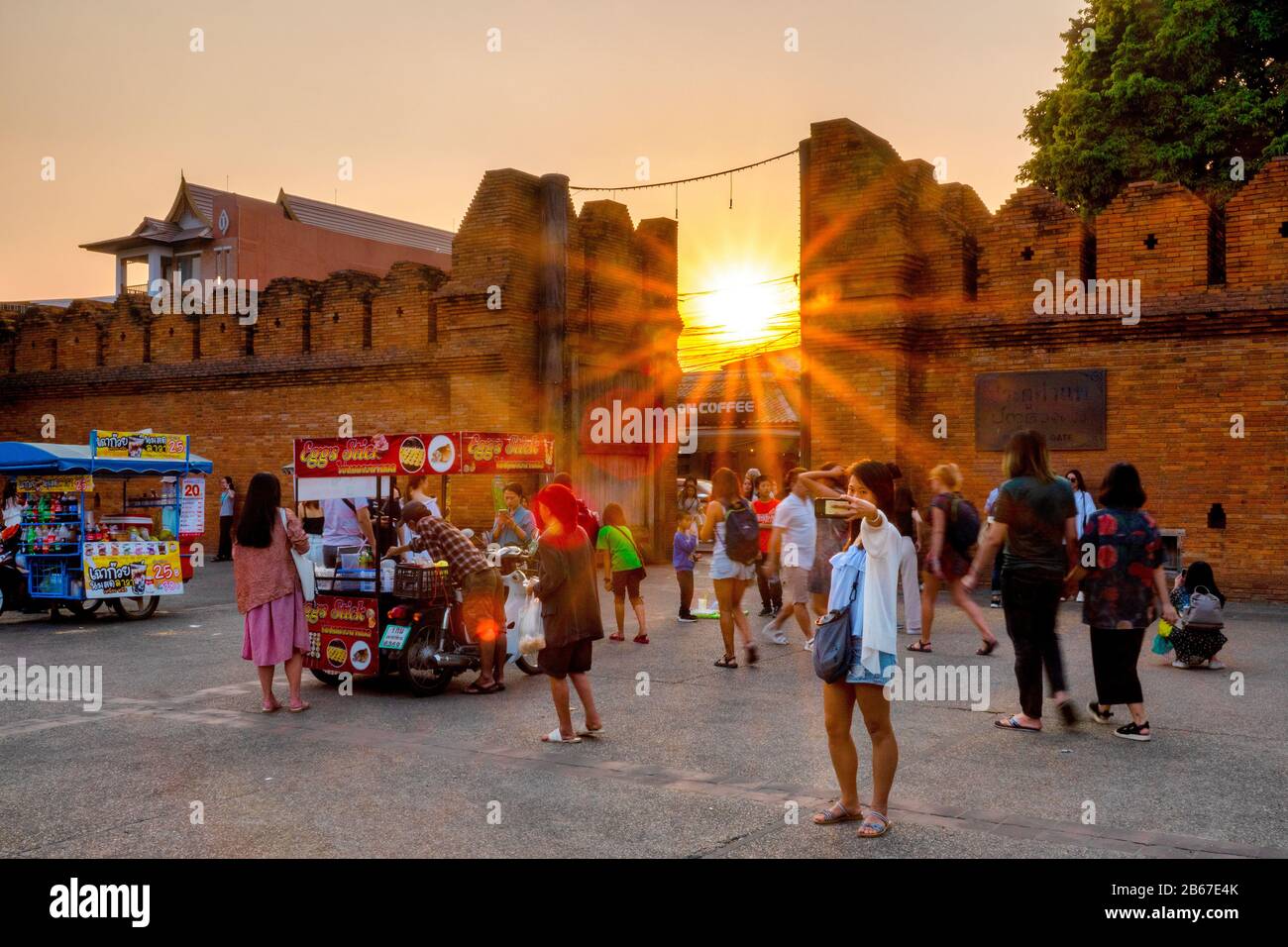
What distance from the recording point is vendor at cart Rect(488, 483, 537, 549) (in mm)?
12562

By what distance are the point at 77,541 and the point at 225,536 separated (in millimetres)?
9472

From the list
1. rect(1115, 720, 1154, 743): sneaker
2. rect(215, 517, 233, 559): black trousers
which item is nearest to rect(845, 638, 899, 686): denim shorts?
rect(1115, 720, 1154, 743): sneaker

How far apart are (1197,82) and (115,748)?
2489 cm

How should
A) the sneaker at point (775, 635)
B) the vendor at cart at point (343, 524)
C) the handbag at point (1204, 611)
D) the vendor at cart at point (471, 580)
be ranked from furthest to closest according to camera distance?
the sneaker at point (775, 635) < the vendor at cart at point (343, 524) < the handbag at point (1204, 611) < the vendor at cart at point (471, 580)

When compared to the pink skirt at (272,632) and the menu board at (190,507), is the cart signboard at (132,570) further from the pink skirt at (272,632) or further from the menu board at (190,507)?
the pink skirt at (272,632)

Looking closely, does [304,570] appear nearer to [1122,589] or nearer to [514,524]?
[514,524]

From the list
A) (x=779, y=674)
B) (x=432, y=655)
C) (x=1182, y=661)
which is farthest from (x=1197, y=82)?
(x=432, y=655)

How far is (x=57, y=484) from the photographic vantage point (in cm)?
1505

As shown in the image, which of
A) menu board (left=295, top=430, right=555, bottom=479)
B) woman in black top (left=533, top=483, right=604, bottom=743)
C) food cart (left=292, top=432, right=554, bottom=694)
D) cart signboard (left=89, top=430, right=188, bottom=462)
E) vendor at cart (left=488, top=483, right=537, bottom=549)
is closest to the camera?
woman in black top (left=533, top=483, right=604, bottom=743)

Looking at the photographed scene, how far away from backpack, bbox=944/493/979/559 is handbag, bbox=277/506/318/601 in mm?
5921

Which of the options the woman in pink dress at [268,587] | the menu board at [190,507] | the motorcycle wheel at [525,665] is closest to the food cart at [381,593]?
the woman in pink dress at [268,587]

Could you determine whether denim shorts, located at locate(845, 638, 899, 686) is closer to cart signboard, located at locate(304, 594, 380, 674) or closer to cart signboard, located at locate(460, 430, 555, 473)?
cart signboard, located at locate(460, 430, 555, 473)

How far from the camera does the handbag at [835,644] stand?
5730mm

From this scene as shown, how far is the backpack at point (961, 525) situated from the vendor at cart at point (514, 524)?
4436 mm
